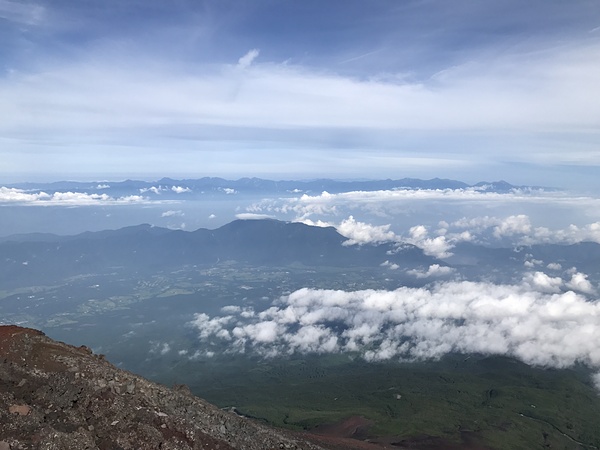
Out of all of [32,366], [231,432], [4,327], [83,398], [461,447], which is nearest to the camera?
[83,398]

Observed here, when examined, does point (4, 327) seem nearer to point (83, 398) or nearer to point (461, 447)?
point (83, 398)

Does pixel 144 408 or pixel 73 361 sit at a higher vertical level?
pixel 73 361

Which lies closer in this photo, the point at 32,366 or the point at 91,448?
the point at 91,448

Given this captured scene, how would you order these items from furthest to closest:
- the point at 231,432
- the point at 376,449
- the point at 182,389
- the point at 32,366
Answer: the point at 376,449, the point at 182,389, the point at 231,432, the point at 32,366

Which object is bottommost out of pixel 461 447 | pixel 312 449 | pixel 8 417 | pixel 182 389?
pixel 461 447

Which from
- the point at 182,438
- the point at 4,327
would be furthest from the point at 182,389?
the point at 4,327

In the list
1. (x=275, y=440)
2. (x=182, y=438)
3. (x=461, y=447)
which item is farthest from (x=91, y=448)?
(x=461, y=447)
